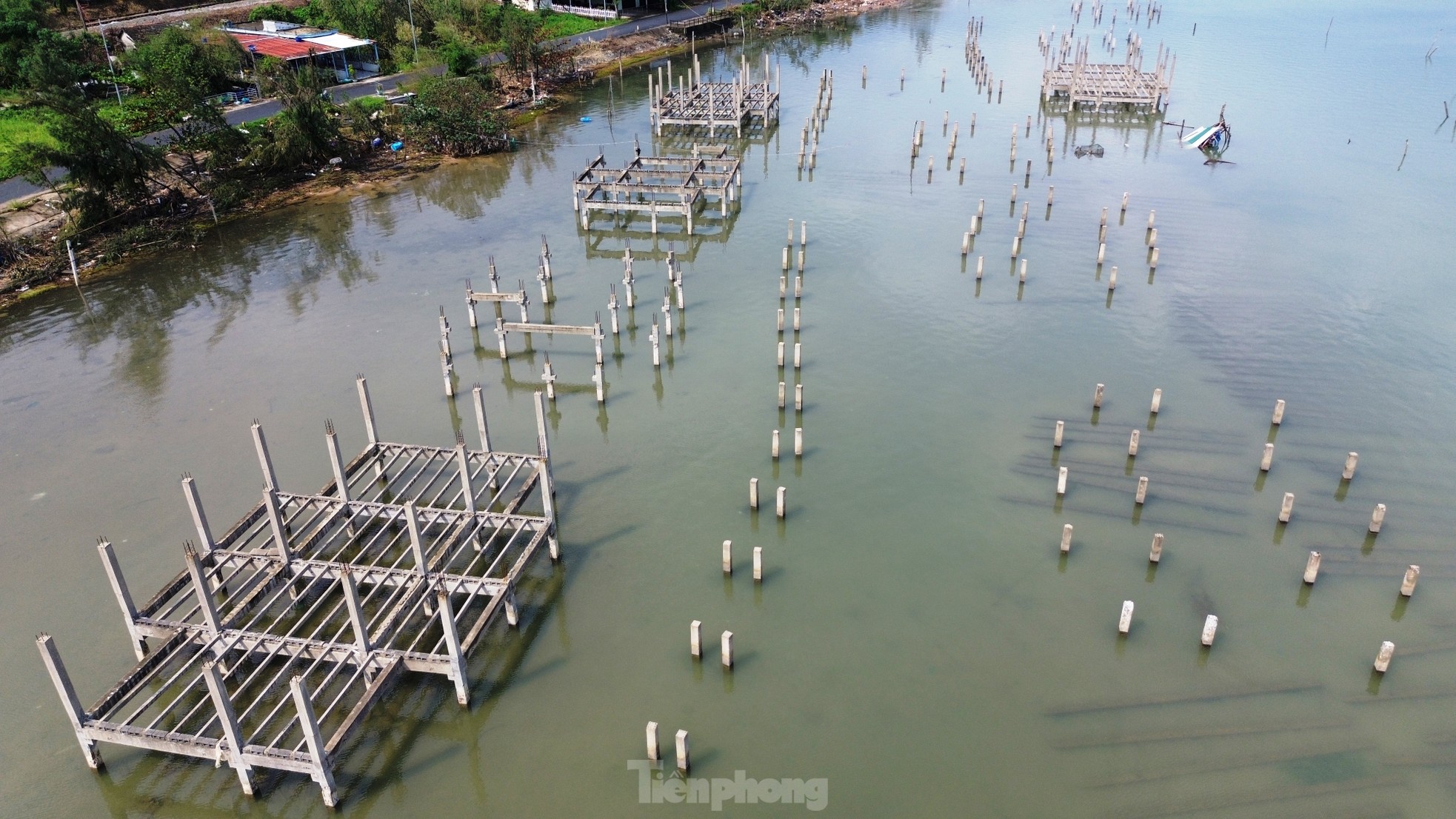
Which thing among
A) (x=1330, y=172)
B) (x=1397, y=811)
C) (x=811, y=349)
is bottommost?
(x=1397, y=811)

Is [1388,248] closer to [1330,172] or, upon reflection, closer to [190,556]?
[1330,172]

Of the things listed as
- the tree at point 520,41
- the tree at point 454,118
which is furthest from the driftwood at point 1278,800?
the tree at point 520,41

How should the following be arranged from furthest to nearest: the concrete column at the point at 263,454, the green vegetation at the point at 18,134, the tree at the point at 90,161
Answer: the green vegetation at the point at 18,134, the tree at the point at 90,161, the concrete column at the point at 263,454

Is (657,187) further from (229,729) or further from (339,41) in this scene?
(339,41)

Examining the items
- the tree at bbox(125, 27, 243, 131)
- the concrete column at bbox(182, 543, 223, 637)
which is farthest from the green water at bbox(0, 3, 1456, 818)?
the tree at bbox(125, 27, 243, 131)

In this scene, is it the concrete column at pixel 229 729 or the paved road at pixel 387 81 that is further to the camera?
the paved road at pixel 387 81

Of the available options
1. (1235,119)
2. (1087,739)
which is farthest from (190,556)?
(1235,119)

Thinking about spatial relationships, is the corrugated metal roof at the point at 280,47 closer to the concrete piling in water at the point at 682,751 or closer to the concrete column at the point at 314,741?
the concrete column at the point at 314,741
